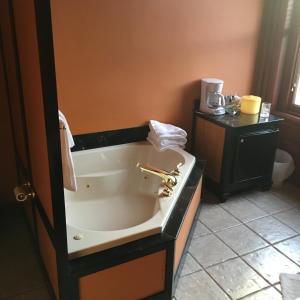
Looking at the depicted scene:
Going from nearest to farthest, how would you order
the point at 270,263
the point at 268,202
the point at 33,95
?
the point at 33,95 < the point at 270,263 < the point at 268,202

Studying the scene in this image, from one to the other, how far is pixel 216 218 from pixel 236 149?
59 cm

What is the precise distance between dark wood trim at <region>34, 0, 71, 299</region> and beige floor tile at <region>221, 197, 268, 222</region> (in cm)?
163

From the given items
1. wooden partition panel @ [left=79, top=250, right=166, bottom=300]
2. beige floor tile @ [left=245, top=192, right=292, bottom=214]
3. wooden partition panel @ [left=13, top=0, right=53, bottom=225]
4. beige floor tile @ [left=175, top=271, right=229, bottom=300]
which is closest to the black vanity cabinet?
beige floor tile @ [left=245, top=192, right=292, bottom=214]

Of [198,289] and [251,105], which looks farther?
[251,105]

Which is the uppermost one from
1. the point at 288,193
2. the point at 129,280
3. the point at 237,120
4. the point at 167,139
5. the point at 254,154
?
the point at 237,120

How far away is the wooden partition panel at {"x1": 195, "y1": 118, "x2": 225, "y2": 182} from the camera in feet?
8.94

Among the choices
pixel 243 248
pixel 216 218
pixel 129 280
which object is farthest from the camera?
pixel 216 218

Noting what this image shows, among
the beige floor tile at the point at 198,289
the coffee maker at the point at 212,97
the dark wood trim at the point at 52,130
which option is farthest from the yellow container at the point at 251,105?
the dark wood trim at the point at 52,130

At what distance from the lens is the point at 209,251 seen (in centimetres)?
218

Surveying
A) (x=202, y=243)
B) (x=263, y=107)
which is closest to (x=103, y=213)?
(x=202, y=243)

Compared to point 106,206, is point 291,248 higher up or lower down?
lower down

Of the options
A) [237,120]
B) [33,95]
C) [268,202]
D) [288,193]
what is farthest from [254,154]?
[33,95]

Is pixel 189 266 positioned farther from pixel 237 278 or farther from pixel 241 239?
pixel 241 239

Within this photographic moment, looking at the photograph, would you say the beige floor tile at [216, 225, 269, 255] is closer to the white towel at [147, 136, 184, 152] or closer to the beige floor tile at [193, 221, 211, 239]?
the beige floor tile at [193, 221, 211, 239]
